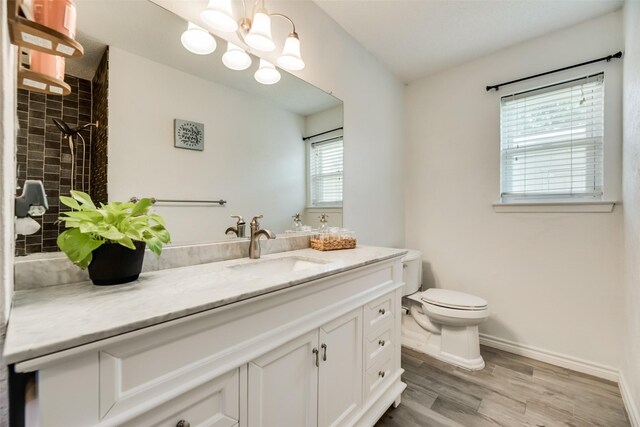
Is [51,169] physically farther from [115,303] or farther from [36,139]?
[115,303]

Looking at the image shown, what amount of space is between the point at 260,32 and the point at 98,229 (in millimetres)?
1131

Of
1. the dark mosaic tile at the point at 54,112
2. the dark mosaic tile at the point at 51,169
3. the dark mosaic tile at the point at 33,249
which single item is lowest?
the dark mosaic tile at the point at 33,249

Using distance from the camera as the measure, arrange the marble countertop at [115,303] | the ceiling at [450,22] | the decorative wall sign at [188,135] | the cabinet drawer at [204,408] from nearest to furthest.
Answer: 1. the marble countertop at [115,303]
2. the cabinet drawer at [204,408]
3. the decorative wall sign at [188,135]
4. the ceiling at [450,22]

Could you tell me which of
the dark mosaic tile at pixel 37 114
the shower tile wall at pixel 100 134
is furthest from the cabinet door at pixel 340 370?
the dark mosaic tile at pixel 37 114

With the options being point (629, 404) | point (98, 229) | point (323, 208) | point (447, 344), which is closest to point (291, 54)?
point (323, 208)

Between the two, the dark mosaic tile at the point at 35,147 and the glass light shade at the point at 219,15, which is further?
the glass light shade at the point at 219,15

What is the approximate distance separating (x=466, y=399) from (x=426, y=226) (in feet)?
4.72

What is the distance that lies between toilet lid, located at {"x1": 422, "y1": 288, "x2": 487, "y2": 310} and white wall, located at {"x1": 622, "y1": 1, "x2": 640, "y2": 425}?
0.72m

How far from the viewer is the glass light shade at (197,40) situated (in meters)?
1.21

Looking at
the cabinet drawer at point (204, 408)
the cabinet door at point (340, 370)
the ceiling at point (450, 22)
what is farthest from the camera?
the ceiling at point (450, 22)

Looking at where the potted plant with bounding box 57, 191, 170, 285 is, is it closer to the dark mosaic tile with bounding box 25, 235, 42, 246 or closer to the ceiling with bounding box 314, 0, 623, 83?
the dark mosaic tile with bounding box 25, 235, 42, 246

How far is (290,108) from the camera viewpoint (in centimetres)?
168

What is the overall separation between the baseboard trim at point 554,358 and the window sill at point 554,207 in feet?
3.49

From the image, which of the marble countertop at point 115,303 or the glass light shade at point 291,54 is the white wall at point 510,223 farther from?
the marble countertop at point 115,303
